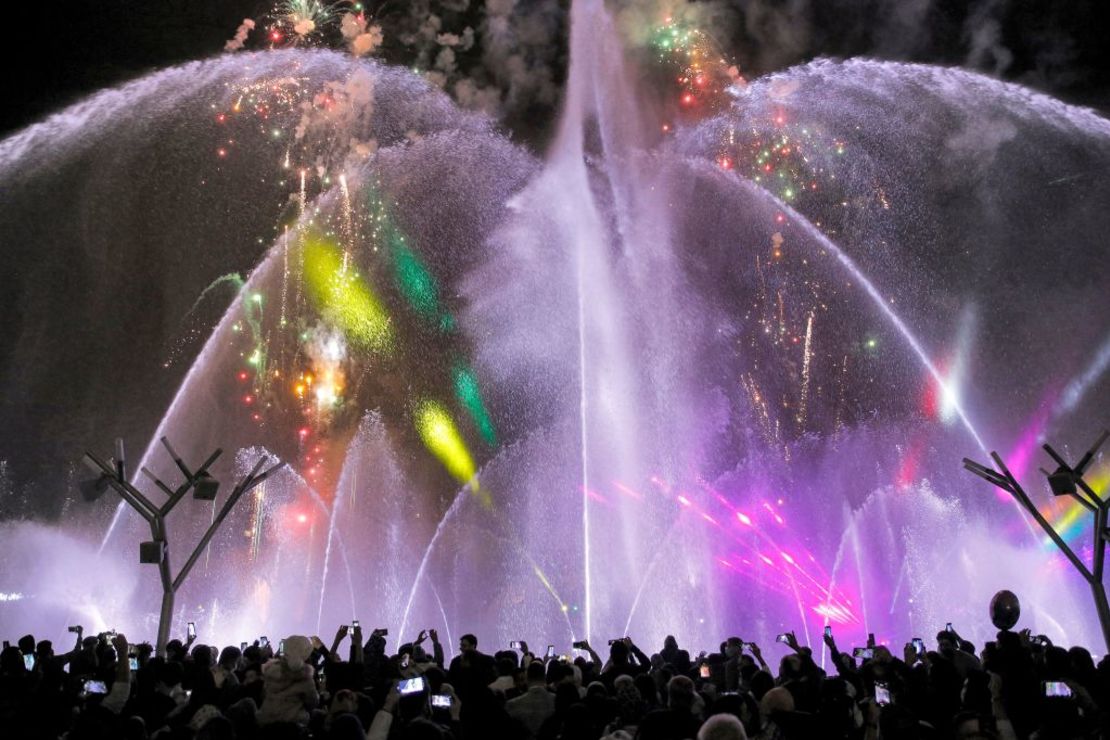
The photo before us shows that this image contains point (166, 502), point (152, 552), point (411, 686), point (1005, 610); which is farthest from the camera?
point (166, 502)

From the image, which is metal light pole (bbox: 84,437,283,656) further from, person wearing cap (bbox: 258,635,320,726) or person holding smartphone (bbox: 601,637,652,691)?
person wearing cap (bbox: 258,635,320,726)

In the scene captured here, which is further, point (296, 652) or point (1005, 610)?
point (1005, 610)

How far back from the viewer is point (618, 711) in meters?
8.20

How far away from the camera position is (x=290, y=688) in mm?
7602

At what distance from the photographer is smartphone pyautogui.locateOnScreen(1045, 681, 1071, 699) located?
845cm

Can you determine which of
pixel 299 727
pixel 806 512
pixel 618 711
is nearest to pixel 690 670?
pixel 618 711

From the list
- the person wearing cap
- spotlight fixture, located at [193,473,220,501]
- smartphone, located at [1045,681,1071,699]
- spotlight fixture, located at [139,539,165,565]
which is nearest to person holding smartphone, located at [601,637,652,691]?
the person wearing cap

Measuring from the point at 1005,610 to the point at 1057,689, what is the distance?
106 inches

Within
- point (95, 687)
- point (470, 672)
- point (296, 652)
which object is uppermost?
point (296, 652)

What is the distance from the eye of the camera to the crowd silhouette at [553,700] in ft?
22.4

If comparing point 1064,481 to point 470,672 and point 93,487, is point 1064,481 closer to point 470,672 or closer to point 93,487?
point 470,672

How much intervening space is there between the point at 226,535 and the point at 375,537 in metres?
12.0

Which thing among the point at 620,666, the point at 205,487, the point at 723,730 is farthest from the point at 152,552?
the point at 723,730

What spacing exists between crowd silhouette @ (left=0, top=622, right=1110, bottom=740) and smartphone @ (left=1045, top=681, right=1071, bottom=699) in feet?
0.08
